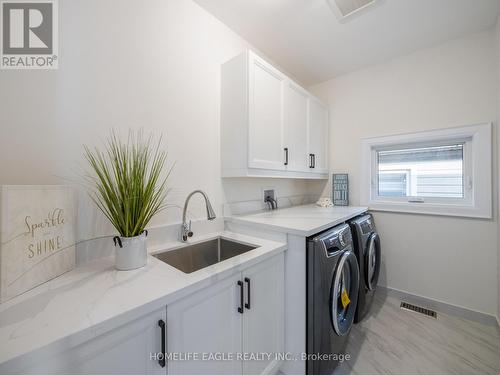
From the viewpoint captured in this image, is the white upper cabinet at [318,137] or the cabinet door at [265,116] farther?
the white upper cabinet at [318,137]

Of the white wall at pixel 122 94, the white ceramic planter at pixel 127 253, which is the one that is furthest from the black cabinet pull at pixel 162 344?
the white wall at pixel 122 94

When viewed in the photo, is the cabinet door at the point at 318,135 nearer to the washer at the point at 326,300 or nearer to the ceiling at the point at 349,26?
the ceiling at the point at 349,26

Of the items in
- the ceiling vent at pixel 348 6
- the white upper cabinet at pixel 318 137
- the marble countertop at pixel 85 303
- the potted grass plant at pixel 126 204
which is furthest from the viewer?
the white upper cabinet at pixel 318 137

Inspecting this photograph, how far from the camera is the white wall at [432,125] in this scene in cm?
171

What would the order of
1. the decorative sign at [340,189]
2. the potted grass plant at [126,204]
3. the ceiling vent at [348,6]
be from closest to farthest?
the potted grass plant at [126,204] < the ceiling vent at [348,6] < the decorative sign at [340,189]

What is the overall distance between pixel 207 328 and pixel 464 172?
2.52 metres

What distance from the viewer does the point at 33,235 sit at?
720mm

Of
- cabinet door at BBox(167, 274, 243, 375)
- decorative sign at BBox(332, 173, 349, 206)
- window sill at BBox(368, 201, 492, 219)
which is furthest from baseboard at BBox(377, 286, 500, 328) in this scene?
cabinet door at BBox(167, 274, 243, 375)

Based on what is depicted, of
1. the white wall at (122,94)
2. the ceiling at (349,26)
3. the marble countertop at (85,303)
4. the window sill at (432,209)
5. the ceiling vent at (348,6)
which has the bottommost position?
the marble countertop at (85,303)

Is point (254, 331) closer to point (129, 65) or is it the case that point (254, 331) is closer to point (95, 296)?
point (95, 296)

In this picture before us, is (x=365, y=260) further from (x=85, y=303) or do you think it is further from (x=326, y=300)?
(x=85, y=303)

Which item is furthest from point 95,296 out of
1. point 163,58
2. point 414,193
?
point 414,193

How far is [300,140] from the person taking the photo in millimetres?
2021

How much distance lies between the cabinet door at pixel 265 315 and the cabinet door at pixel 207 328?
8cm
